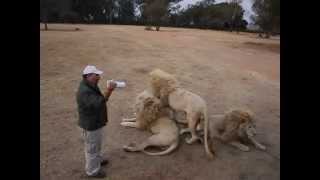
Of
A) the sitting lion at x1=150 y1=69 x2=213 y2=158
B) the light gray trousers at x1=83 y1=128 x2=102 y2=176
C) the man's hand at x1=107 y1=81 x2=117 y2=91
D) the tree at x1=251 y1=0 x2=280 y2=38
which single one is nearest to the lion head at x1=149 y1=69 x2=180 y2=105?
the sitting lion at x1=150 y1=69 x2=213 y2=158

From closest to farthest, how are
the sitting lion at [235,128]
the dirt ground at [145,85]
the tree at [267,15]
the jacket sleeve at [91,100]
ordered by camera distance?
1. the jacket sleeve at [91,100]
2. the dirt ground at [145,85]
3. the sitting lion at [235,128]
4. the tree at [267,15]

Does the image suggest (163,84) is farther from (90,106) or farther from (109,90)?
(90,106)

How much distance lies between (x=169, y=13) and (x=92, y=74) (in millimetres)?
689

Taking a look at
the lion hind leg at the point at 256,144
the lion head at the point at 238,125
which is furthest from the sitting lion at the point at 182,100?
the lion hind leg at the point at 256,144

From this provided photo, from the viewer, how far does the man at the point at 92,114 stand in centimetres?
251

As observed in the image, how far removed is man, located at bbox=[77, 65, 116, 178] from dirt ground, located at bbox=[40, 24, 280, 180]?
6cm

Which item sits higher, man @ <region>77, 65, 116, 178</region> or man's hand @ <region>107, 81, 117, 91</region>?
man's hand @ <region>107, 81, 117, 91</region>

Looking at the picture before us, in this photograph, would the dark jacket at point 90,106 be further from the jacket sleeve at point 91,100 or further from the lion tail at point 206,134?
the lion tail at point 206,134

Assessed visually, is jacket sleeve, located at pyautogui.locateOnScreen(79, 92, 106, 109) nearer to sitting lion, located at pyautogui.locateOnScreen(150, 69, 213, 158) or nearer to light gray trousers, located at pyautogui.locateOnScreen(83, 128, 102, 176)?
light gray trousers, located at pyautogui.locateOnScreen(83, 128, 102, 176)

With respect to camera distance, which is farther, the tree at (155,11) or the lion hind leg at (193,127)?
the tree at (155,11)

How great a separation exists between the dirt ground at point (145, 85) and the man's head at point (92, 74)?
4.1 inches

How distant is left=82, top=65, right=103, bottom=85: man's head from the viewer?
2.52 metres
